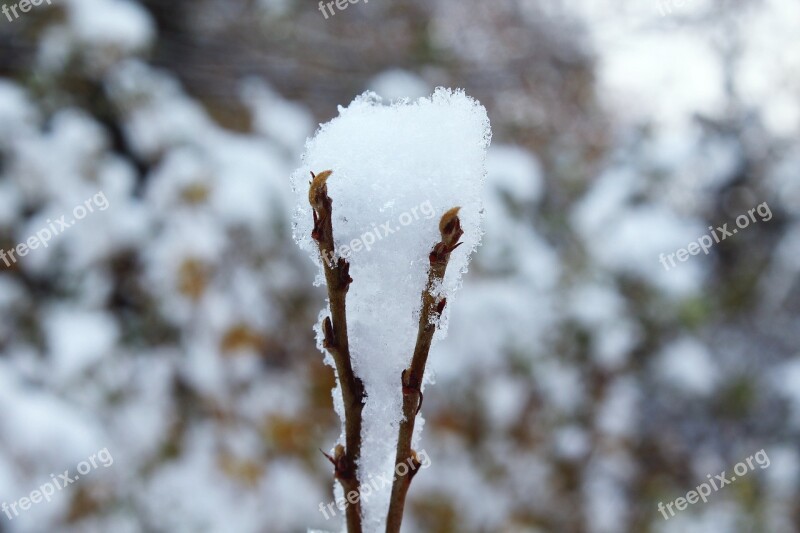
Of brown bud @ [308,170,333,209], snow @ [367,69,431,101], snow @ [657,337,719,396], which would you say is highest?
snow @ [367,69,431,101]

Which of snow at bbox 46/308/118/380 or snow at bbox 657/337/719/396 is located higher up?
snow at bbox 657/337/719/396

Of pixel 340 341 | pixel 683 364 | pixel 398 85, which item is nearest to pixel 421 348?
pixel 340 341

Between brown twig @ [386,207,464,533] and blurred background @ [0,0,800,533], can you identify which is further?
blurred background @ [0,0,800,533]

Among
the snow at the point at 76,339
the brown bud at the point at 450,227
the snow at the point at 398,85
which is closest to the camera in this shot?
the brown bud at the point at 450,227

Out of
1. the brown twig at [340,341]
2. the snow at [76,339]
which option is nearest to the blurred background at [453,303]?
the snow at [76,339]

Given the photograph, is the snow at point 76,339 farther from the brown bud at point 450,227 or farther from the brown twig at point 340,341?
the brown bud at point 450,227

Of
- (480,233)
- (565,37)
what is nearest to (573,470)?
(480,233)

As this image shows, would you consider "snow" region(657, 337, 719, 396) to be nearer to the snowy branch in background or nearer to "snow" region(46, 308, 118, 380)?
"snow" region(46, 308, 118, 380)

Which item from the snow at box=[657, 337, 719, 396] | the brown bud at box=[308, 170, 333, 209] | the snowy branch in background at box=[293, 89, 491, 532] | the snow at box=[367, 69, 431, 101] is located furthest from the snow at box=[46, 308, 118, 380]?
the snow at box=[657, 337, 719, 396]
